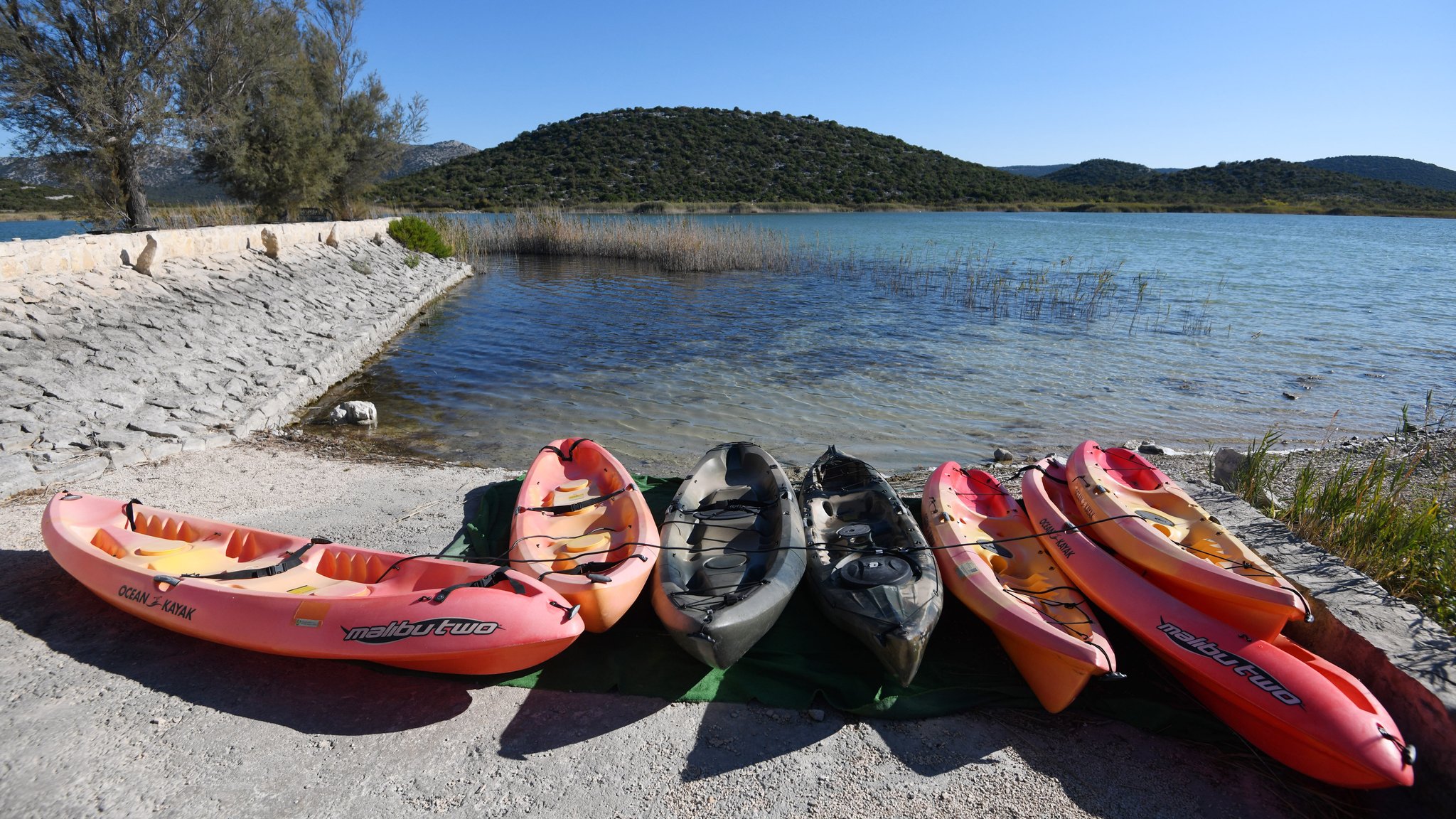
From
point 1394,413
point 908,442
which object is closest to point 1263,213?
point 1394,413

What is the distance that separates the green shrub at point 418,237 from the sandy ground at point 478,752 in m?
16.6

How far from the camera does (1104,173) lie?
264ft

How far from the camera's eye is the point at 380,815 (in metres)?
2.43

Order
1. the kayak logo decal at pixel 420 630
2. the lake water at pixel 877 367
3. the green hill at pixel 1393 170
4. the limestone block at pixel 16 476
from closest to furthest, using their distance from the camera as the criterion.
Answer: the kayak logo decal at pixel 420 630 < the limestone block at pixel 16 476 < the lake water at pixel 877 367 < the green hill at pixel 1393 170

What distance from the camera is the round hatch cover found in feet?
11.1

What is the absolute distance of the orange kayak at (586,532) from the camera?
3203 mm

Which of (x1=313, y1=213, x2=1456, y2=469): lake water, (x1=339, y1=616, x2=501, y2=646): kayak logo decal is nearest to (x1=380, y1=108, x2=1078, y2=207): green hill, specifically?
(x1=313, y1=213, x2=1456, y2=469): lake water

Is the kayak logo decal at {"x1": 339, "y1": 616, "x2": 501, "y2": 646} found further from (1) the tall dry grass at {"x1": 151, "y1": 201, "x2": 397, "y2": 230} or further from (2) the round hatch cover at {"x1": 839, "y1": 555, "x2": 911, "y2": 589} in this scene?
(1) the tall dry grass at {"x1": 151, "y1": 201, "x2": 397, "y2": 230}

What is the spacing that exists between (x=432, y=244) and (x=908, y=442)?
1601 centimetres

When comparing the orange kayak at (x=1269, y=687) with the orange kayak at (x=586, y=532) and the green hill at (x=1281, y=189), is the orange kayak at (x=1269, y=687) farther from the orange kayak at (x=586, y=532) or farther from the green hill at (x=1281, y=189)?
the green hill at (x=1281, y=189)

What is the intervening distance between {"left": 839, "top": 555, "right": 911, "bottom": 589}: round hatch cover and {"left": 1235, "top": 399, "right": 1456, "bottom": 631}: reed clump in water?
91.4 inches

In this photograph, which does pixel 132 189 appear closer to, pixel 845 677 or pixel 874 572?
pixel 874 572

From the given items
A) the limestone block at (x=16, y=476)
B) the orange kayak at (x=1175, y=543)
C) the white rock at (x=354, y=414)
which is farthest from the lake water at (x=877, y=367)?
the limestone block at (x=16, y=476)

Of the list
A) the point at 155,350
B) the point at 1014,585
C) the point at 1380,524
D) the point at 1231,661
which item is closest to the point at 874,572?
the point at 1014,585
